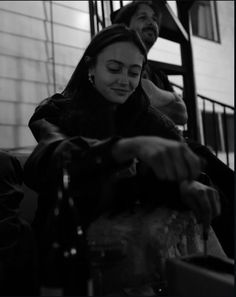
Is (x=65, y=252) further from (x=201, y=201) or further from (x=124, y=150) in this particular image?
(x=201, y=201)

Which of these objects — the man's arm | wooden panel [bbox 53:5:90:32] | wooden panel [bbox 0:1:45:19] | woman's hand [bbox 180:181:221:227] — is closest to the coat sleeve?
woman's hand [bbox 180:181:221:227]

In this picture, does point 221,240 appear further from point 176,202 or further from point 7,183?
point 7,183

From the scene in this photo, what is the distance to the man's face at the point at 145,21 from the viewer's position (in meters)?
1.93

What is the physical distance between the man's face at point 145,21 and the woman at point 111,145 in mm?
874

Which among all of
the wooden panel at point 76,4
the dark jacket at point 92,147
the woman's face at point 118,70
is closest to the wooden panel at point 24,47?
the wooden panel at point 76,4

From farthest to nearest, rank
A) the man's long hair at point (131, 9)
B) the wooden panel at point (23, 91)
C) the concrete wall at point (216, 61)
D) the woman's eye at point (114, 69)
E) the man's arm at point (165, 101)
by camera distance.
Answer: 1. the concrete wall at point (216, 61)
2. the wooden panel at point (23, 91)
3. the man's long hair at point (131, 9)
4. the man's arm at point (165, 101)
5. the woman's eye at point (114, 69)

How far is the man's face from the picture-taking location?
1935mm

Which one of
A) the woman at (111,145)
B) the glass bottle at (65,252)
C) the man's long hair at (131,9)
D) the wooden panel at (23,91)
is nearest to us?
the glass bottle at (65,252)

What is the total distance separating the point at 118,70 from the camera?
1.04m

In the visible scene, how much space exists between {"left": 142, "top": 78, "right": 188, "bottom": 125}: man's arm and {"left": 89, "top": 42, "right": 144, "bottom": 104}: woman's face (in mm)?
581

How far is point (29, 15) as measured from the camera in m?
3.74

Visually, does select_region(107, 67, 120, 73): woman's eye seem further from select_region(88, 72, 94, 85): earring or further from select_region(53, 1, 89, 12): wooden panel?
select_region(53, 1, 89, 12): wooden panel

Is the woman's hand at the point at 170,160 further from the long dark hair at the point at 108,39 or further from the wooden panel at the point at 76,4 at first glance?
the wooden panel at the point at 76,4

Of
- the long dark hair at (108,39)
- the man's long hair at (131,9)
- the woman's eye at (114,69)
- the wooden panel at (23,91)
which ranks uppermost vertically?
the man's long hair at (131,9)
